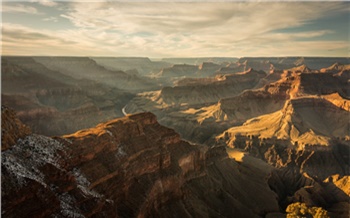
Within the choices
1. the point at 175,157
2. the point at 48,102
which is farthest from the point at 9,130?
the point at 48,102

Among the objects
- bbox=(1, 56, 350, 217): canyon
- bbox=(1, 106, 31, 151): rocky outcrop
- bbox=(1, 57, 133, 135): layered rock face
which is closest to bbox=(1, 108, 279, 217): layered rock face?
bbox=(1, 56, 350, 217): canyon

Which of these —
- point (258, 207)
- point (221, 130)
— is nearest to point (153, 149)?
point (258, 207)

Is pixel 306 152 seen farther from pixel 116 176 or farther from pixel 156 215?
pixel 116 176

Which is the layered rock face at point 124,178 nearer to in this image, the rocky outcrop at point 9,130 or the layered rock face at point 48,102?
the rocky outcrop at point 9,130

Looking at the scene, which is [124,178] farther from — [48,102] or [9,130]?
[48,102]

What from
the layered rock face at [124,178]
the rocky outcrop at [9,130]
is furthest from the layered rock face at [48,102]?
the rocky outcrop at [9,130]

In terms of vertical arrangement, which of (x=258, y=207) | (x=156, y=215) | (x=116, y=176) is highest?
(x=116, y=176)
